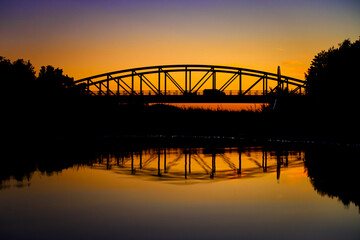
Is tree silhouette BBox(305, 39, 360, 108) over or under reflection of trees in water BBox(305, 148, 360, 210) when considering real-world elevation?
over

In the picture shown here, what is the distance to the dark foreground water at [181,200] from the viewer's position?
10.5 metres

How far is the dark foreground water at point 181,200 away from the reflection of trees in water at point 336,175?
0.13ft

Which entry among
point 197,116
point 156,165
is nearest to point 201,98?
point 197,116

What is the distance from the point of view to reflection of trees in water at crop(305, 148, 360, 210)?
50.3 feet

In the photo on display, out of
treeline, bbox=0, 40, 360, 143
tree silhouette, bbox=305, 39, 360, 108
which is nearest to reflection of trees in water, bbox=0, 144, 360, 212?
treeline, bbox=0, 40, 360, 143

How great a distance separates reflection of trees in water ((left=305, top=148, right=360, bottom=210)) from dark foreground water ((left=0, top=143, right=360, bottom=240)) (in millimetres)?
39

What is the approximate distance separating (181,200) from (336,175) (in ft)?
27.6

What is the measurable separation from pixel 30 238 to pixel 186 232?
3.41m

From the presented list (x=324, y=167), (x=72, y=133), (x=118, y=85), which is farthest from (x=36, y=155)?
(x=118, y=85)

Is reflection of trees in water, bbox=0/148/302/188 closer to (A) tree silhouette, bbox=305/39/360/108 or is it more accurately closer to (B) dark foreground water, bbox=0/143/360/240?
(B) dark foreground water, bbox=0/143/360/240

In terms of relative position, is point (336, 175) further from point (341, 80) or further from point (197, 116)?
point (197, 116)

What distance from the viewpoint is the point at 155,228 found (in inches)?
424

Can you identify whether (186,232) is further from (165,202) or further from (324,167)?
(324,167)

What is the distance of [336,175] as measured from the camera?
64.4 ft
